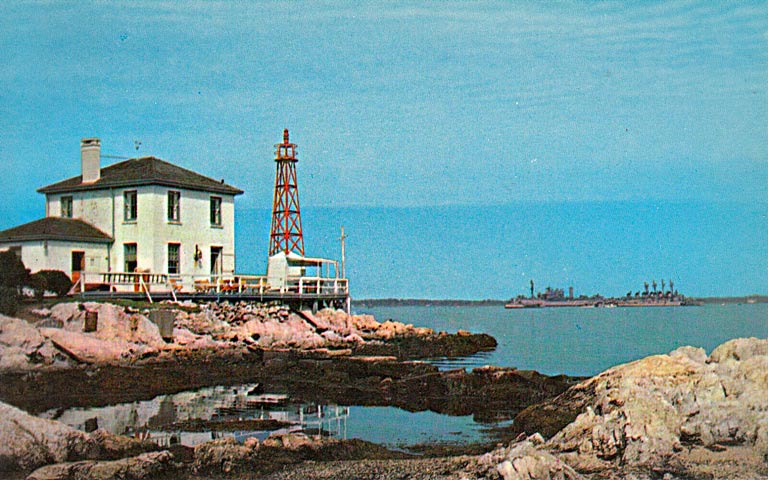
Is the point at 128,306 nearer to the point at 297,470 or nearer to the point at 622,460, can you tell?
the point at 297,470

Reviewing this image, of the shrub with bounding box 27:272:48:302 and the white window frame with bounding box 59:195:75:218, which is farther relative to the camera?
the white window frame with bounding box 59:195:75:218

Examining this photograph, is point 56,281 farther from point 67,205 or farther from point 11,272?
point 67,205

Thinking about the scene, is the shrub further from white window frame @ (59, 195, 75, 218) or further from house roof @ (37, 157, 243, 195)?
white window frame @ (59, 195, 75, 218)

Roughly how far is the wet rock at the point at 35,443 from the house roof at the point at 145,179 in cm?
2124

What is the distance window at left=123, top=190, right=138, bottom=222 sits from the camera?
3409 centimetres

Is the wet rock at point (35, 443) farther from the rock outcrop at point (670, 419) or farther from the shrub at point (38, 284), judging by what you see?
the shrub at point (38, 284)

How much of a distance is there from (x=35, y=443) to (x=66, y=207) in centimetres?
2425

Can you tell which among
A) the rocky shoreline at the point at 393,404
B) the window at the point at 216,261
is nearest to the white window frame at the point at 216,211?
the window at the point at 216,261

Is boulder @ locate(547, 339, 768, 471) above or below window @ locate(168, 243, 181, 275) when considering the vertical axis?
below

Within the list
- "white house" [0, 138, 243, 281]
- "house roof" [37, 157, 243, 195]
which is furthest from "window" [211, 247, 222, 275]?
"house roof" [37, 157, 243, 195]

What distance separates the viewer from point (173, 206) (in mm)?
34688

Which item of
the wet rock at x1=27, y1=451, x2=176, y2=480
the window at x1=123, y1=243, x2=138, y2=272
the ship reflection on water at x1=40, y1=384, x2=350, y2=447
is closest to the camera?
the wet rock at x1=27, y1=451, x2=176, y2=480

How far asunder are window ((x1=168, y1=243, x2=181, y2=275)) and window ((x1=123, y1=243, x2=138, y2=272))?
128 centimetres

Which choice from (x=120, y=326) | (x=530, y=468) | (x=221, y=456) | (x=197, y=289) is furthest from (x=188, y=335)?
(x=530, y=468)
